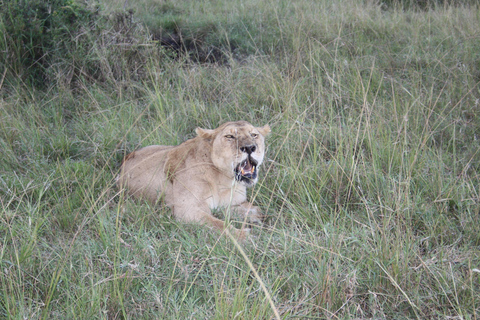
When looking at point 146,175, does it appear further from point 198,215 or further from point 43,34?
point 43,34

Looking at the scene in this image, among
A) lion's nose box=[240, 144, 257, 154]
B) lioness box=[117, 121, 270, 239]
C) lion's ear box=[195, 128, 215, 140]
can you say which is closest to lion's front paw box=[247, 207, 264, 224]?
lioness box=[117, 121, 270, 239]

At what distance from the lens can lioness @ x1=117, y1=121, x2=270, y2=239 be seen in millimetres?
3654

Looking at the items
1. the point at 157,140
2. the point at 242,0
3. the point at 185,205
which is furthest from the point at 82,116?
the point at 242,0

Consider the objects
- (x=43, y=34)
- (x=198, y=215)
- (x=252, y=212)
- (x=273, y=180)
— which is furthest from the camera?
(x=43, y=34)

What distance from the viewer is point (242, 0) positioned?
25.7 ft

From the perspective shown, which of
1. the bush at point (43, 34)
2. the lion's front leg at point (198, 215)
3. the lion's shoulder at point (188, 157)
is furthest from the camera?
the bush at point (43, 34)

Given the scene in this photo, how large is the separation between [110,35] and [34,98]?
3.78 ft

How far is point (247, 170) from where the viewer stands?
12.2 feet

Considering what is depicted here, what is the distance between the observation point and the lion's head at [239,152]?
12.0 feet

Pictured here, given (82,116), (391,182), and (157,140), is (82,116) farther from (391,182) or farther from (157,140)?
(391,182)

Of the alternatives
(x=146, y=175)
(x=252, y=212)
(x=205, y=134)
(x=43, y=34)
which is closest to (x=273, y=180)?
(x=252, y=212)

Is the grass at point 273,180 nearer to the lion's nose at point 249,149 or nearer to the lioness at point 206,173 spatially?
the lioness at point 206,173

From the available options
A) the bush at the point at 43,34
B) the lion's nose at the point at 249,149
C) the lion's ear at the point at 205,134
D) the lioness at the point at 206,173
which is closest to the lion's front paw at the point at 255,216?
the lioness at the point at 206,173

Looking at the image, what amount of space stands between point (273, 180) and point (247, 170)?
1.13ft
